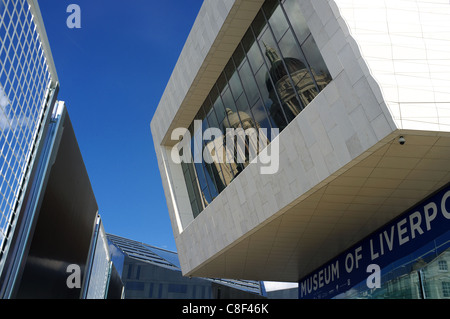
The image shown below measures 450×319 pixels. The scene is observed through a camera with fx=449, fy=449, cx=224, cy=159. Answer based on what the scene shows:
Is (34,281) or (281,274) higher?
(281,274)

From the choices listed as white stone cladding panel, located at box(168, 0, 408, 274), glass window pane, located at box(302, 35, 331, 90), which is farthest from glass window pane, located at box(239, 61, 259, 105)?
glass window pane, located at box(302, 35, 331, 90)

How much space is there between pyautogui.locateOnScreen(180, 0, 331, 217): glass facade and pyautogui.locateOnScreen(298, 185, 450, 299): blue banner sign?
513 centimetres

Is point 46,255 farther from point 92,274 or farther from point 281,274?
point 281,274

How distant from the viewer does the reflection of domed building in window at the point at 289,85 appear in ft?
48.6

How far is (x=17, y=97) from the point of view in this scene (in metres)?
9.82

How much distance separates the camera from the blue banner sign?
13672mm

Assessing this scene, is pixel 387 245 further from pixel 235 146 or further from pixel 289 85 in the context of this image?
pixel 235 146

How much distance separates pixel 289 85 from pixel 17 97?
930cm

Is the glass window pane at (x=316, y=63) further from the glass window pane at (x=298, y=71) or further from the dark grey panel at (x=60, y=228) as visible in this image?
the dark grey panel at (x=60, y=228)

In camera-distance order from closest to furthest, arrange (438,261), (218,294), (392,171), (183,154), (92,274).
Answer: (438,261), (392,171), (92,274), (183,154), (218,294)

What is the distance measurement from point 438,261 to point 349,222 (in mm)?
→ 7033

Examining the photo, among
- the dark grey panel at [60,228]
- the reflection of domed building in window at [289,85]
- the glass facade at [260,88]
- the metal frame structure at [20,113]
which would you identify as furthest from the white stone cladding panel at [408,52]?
the dark grey panel at [60,228]
